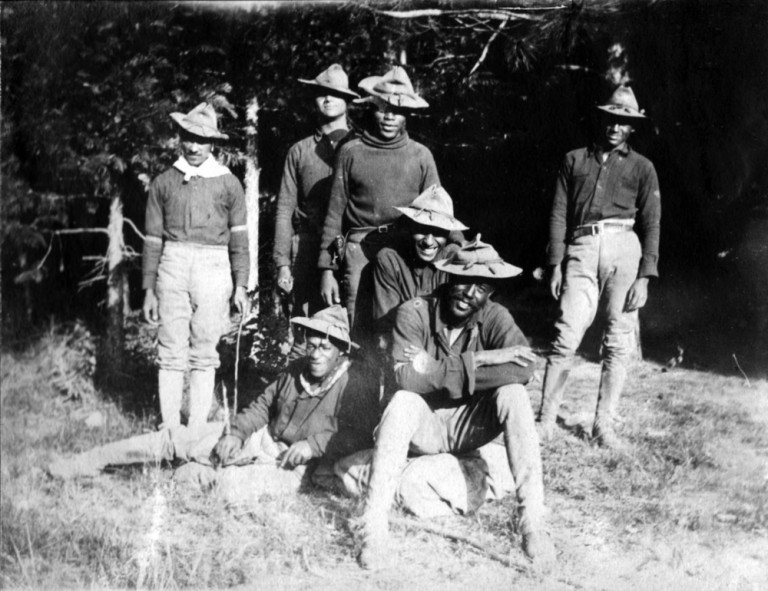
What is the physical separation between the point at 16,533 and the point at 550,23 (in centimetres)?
538

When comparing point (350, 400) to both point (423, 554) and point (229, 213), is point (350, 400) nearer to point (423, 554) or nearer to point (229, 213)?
point (423, 554)

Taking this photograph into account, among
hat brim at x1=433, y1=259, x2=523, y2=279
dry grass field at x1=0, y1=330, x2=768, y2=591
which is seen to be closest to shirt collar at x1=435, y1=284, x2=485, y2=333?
hat brim at x1=433, y1=259, x2=523, y2=279

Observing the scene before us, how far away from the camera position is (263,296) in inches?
254

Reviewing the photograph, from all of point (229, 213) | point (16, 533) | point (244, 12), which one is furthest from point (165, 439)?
point (244, 12)

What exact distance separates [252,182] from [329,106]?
1.83 metres

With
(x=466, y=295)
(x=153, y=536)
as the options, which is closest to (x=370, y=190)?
(x=466, y=295)

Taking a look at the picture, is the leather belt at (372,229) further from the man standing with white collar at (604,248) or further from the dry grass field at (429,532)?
the dry grass field at (429,532)

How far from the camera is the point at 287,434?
4414 mm

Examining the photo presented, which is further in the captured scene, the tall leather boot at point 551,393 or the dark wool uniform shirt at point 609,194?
the tall leather boot at point 551,393

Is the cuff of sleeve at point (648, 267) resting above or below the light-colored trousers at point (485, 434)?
above

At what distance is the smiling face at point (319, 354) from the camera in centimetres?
434

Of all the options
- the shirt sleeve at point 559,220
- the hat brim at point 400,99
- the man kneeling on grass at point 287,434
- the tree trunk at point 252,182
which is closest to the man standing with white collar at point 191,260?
the man kneeling on grass at point 287,434

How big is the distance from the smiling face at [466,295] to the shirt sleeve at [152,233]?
2141 mm

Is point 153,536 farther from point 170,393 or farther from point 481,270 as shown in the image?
point 481,270
